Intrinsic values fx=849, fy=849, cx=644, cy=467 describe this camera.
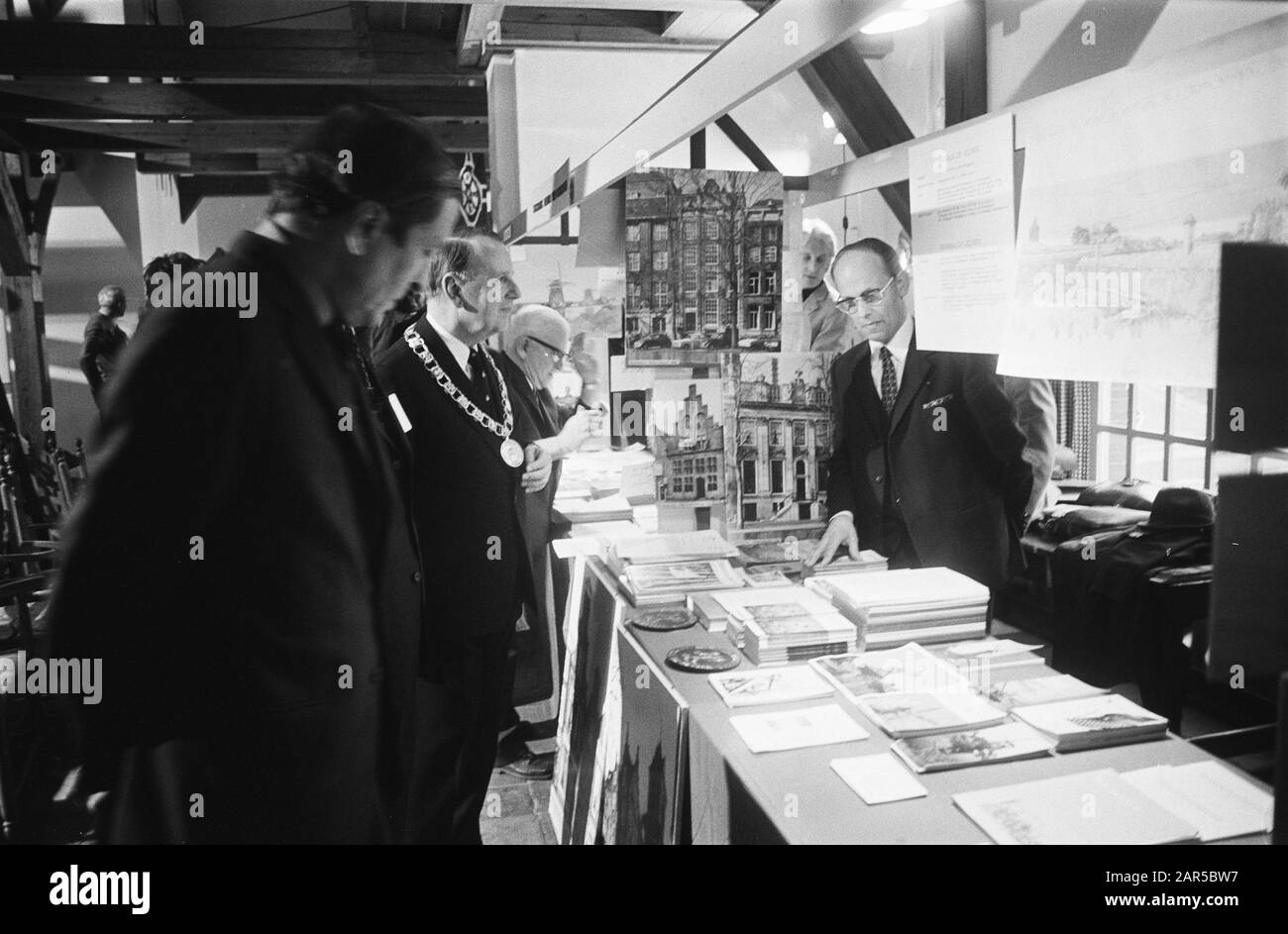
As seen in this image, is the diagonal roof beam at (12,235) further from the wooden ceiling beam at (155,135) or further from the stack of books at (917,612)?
the stack of books at (917,612)

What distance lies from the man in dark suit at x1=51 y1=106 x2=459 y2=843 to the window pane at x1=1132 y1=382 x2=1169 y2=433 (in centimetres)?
383

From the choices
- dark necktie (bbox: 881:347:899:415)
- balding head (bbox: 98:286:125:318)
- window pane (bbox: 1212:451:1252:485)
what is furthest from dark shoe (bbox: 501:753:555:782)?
window pane (bbox: 1212:451:1252:485)

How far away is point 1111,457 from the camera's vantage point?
4.45 metres

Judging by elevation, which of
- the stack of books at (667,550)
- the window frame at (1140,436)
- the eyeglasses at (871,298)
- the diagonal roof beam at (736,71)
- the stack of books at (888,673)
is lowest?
the stack of books at (888,673)

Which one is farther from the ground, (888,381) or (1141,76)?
(1141,76)

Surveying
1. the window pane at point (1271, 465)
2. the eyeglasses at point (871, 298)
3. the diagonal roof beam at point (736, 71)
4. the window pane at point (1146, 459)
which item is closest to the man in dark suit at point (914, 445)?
the eyeglasses at point (871, 298)

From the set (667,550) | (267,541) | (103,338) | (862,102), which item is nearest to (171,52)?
(103,338)

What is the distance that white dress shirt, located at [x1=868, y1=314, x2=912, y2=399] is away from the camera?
245cm

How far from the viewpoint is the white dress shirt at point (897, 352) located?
245 centimetres

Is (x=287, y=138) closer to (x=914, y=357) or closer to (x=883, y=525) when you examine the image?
(x=914, y=357)

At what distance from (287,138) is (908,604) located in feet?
7.49

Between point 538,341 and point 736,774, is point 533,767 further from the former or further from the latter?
point 736,774

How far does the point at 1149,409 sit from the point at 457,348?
342cm

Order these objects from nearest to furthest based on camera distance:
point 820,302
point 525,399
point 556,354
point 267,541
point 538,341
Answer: point 267,541 < point 820,302 < point 525,399 < point 538,341 < point 556,354
